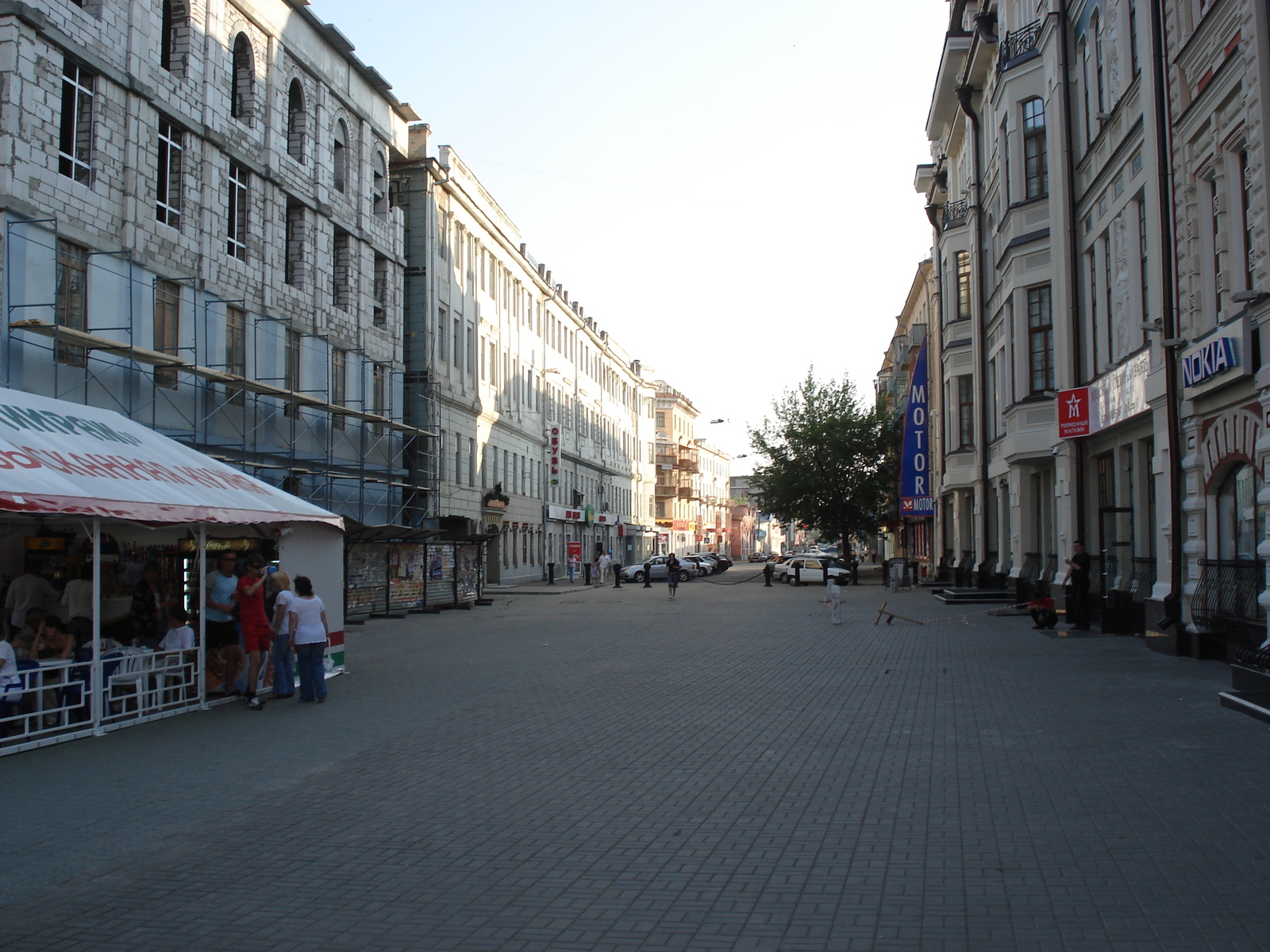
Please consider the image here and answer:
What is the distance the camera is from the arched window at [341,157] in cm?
3541

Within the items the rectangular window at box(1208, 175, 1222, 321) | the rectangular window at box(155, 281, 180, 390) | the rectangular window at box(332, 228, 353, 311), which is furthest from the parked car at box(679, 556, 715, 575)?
the rectangular window at box(1208, 175, 1222, 321)

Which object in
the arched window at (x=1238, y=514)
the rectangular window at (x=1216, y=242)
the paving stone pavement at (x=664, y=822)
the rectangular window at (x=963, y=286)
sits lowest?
the paving stone pavement at (x=664, y=822)

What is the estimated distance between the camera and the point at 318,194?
33.2 meters

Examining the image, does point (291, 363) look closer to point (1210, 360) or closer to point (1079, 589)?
point (1079, 589)

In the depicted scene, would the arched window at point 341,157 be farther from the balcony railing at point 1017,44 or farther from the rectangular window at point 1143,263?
the rectangular window at point 1143,263

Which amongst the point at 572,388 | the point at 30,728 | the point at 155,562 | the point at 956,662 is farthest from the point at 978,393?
the point at 572,388

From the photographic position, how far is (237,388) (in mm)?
27469

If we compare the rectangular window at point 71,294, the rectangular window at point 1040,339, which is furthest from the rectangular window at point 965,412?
the rectangular window at point 71,294

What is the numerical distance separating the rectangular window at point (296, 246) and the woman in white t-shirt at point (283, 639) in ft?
68.0

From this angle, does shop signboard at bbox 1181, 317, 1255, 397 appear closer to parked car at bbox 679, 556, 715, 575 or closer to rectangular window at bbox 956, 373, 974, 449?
rectangular window at bbox 956, 373, 974, 449

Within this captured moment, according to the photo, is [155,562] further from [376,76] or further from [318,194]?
[376,76]

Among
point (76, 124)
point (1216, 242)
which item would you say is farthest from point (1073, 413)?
point (76, 124)

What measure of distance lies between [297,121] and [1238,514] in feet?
89.6

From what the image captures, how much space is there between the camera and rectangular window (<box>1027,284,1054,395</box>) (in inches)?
1031
